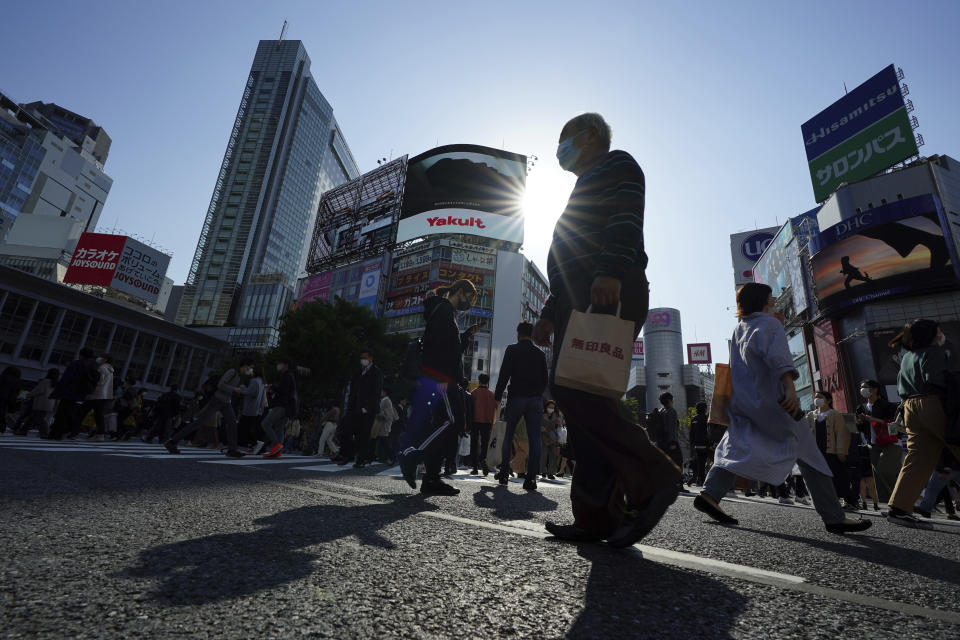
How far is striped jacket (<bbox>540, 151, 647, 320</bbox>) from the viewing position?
212cm

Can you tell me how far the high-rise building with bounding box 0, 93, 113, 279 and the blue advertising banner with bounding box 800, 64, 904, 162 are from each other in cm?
8455

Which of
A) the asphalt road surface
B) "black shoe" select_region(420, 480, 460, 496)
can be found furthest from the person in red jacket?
the asphalt road surface

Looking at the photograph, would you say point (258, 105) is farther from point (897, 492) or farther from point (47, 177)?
point (897, 492)

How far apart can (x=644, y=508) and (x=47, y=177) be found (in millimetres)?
117926

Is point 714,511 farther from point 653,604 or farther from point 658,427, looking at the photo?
point 658,427

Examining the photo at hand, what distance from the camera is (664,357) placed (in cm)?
10356

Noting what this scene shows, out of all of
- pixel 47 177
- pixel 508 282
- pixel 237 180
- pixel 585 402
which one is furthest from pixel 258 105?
pixel 585 402

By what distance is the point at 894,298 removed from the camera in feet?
91.6

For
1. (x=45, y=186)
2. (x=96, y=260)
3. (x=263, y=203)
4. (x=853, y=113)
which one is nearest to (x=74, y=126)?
(x=45, y=186)

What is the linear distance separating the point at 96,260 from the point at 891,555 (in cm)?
5974

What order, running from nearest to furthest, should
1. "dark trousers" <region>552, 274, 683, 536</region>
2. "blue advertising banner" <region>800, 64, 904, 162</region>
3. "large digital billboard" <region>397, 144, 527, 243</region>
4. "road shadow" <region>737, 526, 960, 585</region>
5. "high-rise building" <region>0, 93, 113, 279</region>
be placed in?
"road shadow" <region>737, 526, 960, 585</region>, "dark trousers" <region>552, 274, 683, 536</region>, "blue advertising banner" <region>800, 64, 904, 162</region>, "large digital billboard" <region>397, 144, 527, 243</region>, "high-rise building" <region>0, 93, 113, 279</region>

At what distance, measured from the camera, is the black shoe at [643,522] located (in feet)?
5.49

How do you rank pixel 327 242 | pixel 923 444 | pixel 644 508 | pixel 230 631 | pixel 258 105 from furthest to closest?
pixel 258 105
pixel 327 242
pixel 923 444
pixel 644 508
pixel 230 631

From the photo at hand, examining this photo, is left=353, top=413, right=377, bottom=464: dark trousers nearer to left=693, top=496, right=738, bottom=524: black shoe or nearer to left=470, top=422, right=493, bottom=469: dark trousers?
left=470, top=422, right=493, bottom=469: dark trousers
